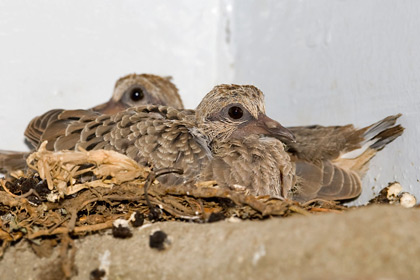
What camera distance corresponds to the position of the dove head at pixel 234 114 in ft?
8.23

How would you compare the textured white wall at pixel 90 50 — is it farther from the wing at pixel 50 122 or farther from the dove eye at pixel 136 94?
the wing at pixel 50 122

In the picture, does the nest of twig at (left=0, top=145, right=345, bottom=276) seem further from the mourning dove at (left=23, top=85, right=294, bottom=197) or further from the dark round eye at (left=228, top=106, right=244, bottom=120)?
the dark round eye at (left=228, top=106, right=244, bottom=120)

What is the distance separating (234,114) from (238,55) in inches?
42.8

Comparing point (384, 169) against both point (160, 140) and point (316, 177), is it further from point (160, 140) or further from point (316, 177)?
point (160, 140)

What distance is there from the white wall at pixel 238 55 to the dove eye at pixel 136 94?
12 centimetres

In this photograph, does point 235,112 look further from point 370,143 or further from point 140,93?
point 140,93

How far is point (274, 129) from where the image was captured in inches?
95.8

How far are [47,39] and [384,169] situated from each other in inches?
72.7

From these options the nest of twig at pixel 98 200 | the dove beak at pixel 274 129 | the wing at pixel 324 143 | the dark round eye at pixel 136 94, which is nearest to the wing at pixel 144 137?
the nest of twig at pixel 98 200

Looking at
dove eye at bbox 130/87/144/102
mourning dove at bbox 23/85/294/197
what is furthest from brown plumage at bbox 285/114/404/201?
dove eye at bbox 130/87/144/102

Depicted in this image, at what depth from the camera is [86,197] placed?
2.18 meters

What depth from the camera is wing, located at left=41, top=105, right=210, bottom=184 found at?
2.36m

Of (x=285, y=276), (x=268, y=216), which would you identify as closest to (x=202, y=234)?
(x=268, y=216)

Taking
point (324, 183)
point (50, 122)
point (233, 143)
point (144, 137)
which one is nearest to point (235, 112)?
point (233, 143)
